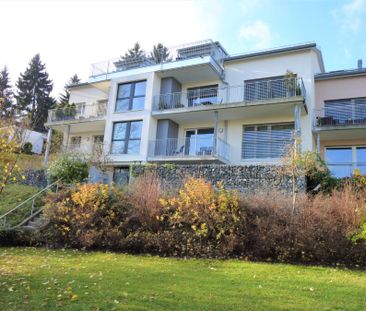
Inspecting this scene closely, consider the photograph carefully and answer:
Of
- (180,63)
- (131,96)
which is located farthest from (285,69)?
(131,96)

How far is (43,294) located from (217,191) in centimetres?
659

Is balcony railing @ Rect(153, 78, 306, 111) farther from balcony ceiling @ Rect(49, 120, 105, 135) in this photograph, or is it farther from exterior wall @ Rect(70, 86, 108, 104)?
exterior wall @ Rect(70, 86, 108, 104)

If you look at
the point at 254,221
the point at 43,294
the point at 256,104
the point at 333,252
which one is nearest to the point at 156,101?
the point at 256,104

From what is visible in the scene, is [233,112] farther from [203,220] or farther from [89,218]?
[89,218]

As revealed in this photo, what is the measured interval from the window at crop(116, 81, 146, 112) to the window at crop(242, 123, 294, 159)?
7192 millimetres

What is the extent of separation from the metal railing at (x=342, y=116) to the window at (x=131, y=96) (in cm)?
1090

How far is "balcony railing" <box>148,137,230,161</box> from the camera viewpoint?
68.0 ft

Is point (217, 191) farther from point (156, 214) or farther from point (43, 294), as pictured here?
point (43, 294)

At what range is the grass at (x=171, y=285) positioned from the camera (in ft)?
19.5

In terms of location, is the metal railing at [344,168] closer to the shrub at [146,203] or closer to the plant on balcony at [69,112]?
the shrub at [146,203]

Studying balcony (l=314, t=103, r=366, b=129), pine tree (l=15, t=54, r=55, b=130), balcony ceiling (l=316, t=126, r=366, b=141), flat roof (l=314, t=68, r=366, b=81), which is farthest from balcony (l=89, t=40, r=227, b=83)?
pine tree (l=15, t=54, r=55, b=130)

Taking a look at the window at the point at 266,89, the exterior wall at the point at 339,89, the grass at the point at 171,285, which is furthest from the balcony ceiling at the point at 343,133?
the grass at the point at 171,285

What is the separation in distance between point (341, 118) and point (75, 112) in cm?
1841

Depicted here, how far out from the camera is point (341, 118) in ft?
65.4
